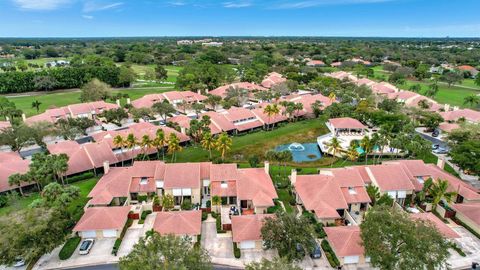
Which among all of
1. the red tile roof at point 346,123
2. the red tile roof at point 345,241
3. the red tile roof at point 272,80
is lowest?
the red tile roof at point 345,241

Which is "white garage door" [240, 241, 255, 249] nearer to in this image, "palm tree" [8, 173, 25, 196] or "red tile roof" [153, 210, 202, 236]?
"red tile roof" [153, 210, 202, 236]

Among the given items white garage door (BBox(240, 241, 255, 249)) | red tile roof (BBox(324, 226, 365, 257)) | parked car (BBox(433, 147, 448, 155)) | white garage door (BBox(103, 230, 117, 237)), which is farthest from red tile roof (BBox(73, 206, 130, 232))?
parked car (BBox(433, 147, 448, 155))

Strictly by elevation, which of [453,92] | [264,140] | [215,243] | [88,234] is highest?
[453,92]

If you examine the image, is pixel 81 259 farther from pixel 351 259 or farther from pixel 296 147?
pixel 296 147

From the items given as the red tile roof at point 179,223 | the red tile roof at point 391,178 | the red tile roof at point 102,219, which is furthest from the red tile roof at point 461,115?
the red tile roof at point 102,219

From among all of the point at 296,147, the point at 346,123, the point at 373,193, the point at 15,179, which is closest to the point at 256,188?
the point at 373,193

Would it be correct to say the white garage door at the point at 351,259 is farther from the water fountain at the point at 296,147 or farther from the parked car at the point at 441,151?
the parked car at the point at 441,151
